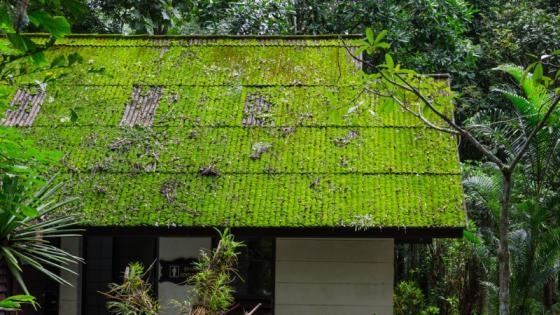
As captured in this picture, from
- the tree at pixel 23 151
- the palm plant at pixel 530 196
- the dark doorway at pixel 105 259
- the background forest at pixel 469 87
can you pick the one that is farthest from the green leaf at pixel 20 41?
the dark doorway at pixel 105 259

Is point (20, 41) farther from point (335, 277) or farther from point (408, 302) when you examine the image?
point (408, 302)

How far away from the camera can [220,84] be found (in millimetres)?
9742

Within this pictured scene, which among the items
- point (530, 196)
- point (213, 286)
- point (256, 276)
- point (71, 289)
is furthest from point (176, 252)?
point (530, 196)

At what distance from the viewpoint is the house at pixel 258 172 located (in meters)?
7.74

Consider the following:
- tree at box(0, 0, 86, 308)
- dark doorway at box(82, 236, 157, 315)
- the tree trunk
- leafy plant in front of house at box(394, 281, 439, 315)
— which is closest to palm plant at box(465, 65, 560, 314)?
leafy plant in front of house at box(394, 281, 439, 315)

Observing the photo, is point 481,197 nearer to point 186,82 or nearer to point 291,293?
point 291,293

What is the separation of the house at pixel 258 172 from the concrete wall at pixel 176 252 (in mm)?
11

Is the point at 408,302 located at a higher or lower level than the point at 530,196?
lower

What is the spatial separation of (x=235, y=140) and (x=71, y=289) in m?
2.44

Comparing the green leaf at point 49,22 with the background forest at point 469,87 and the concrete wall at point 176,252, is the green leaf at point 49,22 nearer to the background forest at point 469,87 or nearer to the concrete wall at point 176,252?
the concrete wall at point 176,252

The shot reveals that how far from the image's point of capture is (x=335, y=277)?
8.29m

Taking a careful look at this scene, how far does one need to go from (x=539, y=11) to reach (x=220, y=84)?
8327 mm

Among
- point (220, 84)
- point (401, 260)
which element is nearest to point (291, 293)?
point (220, 84)

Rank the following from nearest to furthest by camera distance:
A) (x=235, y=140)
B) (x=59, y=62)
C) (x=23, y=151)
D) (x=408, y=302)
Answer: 1. (x=59, y=62)
2. (x=23, y=151)
3. (x=235, y=140)
4. (x=408, y=302)
